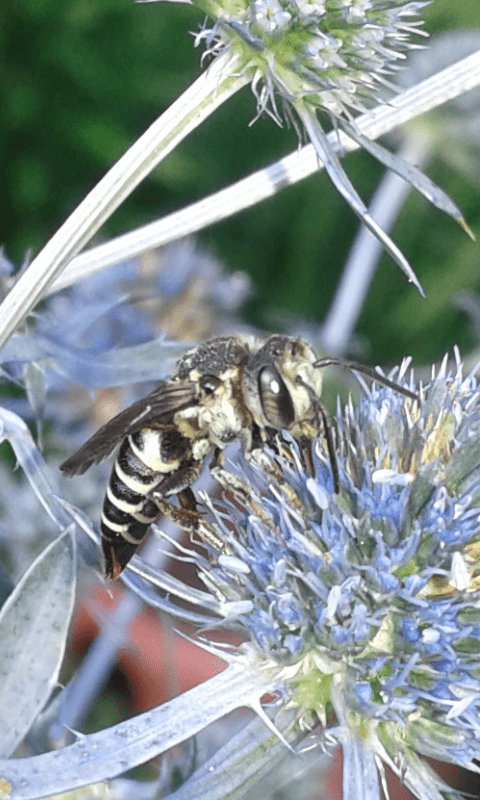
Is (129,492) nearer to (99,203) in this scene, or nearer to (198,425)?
(198,425)

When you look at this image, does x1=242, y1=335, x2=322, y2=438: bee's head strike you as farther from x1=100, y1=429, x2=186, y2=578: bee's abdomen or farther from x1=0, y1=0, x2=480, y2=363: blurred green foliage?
x1=0, y1=0, x2=480, y2=363: blurred green foliage

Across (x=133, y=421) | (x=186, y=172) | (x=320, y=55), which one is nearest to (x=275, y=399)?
(x=133, y=421)

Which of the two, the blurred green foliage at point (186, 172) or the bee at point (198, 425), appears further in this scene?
the blurred green foliage at point (186, 172)

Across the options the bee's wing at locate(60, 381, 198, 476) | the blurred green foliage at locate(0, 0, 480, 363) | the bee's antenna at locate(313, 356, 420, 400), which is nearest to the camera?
the bee's antenna at locate(313, 356, 420, 400)

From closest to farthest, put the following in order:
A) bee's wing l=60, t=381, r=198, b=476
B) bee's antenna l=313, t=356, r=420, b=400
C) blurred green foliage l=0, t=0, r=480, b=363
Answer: bee's antenna l=313, t=356, r=420, b=400, bee's wing l=60, t=381, r=198, b=476, blurred green foliage l=0, t=0, r=480, b=363

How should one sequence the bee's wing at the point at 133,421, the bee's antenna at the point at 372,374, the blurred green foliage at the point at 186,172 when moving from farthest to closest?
the blurred green foliage at the point at 186,172
the bee's wing at the point at 133,421
the bee's antenna at the point at 372,374

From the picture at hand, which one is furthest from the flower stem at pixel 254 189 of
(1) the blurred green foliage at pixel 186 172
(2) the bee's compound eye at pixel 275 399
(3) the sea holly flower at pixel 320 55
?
(1) the blurred green foliage at pixel 186 172

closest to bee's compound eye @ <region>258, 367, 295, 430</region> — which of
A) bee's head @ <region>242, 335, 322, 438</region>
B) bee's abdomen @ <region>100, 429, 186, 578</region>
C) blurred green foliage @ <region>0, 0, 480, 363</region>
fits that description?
bee's head @ <region>242, 335, 322, 438</region>

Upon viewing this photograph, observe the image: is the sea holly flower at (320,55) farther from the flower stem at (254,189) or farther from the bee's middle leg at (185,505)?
the bee's middle leg at (185,505)
